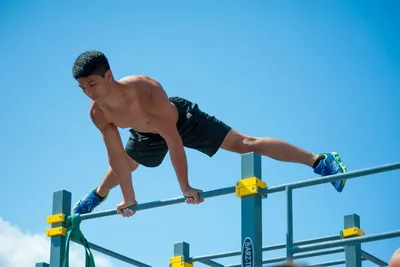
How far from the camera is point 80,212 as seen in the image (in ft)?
20.6

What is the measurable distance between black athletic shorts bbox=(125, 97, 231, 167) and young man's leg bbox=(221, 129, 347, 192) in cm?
13

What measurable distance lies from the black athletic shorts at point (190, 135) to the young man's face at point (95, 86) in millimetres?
648

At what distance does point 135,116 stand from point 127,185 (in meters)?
0.50

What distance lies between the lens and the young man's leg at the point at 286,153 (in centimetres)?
577

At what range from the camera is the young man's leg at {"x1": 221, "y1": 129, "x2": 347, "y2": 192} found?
577 cm

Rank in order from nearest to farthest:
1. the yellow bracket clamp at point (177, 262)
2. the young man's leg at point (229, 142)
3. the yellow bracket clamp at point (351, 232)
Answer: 1. the young man's leg at point (229, 142)
2. the yellow bracket clamp at point (351, 232)
3. the yellow bracket clamp at point (177, 262)

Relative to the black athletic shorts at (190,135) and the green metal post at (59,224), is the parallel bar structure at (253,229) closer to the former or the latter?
the green metal post at (59,224)

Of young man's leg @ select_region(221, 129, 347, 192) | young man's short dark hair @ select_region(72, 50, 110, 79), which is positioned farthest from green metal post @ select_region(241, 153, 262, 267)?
young man's short dark hair @ select_region(72, 50, 110, 79)

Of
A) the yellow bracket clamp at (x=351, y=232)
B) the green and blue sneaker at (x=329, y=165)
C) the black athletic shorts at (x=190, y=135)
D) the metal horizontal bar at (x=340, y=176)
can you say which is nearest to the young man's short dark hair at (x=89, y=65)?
the black athletic shorts at (x=190, y=135)

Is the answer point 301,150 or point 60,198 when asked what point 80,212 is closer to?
point 60,198

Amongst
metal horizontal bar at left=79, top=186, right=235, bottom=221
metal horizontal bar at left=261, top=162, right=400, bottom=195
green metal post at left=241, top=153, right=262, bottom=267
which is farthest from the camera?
metal horizontal bar at left=79, top=186, right=235, bottom=221

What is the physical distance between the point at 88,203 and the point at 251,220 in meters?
1.73

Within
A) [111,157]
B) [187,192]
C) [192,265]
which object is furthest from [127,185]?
[192,265]

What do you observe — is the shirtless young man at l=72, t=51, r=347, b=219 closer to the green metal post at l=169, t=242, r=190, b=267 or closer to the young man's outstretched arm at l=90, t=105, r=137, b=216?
the young man's outstretched arm at l=90, t=105, r=137, b=216
